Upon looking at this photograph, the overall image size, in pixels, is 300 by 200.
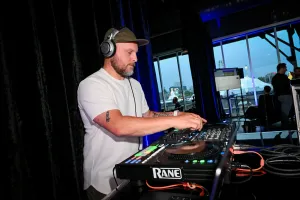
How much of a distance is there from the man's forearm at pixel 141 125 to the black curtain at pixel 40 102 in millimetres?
467

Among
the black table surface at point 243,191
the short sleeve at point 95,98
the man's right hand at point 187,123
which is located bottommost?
the black table surface at point 243,191

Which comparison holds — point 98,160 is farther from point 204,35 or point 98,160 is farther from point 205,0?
point 204,35

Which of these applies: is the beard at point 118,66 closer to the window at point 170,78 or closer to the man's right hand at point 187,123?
the man's right hand at point 187,123

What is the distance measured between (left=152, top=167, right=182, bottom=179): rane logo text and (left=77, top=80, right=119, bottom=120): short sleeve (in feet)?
1.47

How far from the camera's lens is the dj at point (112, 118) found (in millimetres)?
904

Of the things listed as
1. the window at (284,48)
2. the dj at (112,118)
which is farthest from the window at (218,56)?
the dj at (112,118)

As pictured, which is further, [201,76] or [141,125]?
[201,76]

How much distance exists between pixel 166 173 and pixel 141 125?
33 cm

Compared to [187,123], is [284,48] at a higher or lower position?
higher

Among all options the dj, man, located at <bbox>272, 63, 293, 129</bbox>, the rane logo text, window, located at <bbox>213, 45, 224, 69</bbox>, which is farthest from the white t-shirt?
window, located at <bbox>213, 45, 224, 69</bbox>

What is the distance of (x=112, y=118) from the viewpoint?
93cm

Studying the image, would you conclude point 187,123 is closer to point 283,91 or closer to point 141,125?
point 141,125

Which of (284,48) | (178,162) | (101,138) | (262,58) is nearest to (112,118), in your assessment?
(101,138)

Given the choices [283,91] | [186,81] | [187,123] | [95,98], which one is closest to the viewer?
[187,123]
